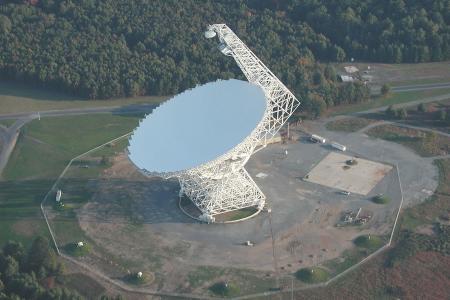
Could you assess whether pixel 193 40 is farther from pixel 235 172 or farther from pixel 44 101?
pixel 235 172

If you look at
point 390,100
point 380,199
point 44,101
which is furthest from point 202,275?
point 44,101

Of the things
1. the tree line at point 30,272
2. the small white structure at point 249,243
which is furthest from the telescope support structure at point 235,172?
the tree line at point 30,272

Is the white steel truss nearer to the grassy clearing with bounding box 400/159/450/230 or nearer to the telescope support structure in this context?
the telescope support structure

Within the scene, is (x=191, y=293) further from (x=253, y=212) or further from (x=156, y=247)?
(x=253, y=212)

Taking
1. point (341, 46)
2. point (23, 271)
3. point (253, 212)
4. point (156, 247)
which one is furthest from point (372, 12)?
Answer: point (23, 271)

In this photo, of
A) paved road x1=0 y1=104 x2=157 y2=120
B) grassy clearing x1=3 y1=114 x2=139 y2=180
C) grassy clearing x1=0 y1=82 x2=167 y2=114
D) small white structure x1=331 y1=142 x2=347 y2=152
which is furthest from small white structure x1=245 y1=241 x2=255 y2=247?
grassy clearing x1=0 y1=82 x2=167 y2=114

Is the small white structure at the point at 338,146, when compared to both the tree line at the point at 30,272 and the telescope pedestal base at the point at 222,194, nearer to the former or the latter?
the telescope pedestal base at the point at 222,194
